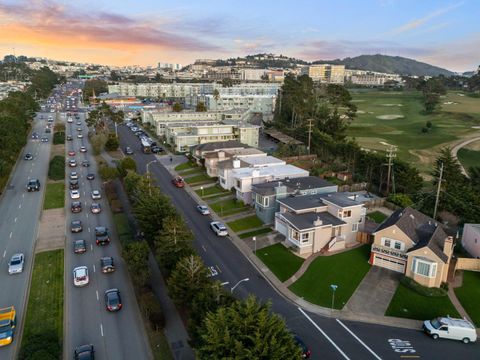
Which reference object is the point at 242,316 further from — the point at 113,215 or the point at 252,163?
the point at 252,163

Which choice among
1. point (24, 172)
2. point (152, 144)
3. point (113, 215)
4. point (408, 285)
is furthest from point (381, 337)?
point (152, 144)

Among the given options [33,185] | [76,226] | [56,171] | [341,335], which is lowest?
[341,335]

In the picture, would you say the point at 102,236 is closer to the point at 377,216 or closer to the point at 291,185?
the point at 291,185

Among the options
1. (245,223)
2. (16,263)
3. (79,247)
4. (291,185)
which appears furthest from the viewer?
(291,185)

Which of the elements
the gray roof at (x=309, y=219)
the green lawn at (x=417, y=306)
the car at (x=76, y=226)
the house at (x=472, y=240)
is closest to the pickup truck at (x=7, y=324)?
the car at (x=76, y=226)

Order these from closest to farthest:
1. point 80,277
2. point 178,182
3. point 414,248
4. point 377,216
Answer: point 80,277 → point 414,248 → point 377,216 → point 178,182

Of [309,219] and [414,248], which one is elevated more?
[309,219]

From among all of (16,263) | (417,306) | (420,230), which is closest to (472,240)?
(420,230)
